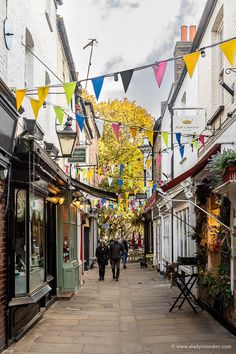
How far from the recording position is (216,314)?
34.9 ft

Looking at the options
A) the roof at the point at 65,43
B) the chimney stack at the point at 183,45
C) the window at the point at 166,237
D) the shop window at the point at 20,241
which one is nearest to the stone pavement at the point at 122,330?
the shop window at the point at 20,241

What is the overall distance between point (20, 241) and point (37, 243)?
1.36 m

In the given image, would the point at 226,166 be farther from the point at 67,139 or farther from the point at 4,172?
the point at 67,139

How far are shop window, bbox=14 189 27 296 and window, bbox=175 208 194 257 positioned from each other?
23.1ft

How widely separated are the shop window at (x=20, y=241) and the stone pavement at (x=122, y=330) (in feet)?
3.22

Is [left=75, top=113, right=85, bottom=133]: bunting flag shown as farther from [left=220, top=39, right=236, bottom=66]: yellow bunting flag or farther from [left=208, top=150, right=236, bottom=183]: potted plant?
[left=220, top=39, right=236, bottom=66]: yellow bunting flag

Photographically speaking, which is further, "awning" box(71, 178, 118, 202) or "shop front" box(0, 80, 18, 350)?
"awning" box(71, 178, 118, 202)

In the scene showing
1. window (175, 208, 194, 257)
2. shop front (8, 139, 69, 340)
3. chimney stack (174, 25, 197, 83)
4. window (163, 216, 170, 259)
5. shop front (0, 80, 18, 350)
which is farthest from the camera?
window (163, 216, 170, 259)

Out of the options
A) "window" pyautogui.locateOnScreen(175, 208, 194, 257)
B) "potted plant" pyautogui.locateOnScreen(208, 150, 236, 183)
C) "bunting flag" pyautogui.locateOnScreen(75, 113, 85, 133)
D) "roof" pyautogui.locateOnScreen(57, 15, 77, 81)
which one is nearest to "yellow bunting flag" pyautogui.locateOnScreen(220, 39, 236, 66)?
"potted plant" pyautogui.locateOnScreen(208, 150, 236, 183)

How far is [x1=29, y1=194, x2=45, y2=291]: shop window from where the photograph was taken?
954 cm

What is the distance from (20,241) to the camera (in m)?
8.93

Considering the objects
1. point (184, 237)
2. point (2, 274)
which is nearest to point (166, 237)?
point (184, 237)

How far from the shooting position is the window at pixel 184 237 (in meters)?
15.4

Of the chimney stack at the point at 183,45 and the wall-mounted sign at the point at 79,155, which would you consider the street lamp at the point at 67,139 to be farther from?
the chimney stack at the point at 183,45
